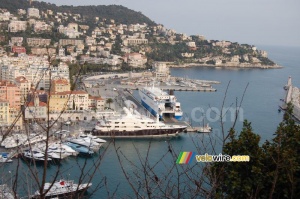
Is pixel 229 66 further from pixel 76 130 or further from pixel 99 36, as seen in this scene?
pixel 76 130

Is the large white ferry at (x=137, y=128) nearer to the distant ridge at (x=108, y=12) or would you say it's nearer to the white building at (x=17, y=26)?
the white building at (x=17, y=26)

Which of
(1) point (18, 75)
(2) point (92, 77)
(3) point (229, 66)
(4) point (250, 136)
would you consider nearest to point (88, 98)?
(1) point (18, 75)

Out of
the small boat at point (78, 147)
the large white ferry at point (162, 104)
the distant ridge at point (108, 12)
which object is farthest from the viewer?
the distant ridge at point (108, 12)

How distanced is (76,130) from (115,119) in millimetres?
718

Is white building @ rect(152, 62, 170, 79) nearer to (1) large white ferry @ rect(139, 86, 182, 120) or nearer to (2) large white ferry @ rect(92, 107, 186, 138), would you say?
(1) large white ferry @ rect(139, 86, 182, 120)

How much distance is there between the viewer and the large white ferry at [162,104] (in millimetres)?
7971

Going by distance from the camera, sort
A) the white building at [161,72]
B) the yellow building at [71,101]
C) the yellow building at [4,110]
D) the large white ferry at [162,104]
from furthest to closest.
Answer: the white building at [161,72] < the large white ferry at [162,104] < the yellow building at [71,101] < the yellow building at [4,110]

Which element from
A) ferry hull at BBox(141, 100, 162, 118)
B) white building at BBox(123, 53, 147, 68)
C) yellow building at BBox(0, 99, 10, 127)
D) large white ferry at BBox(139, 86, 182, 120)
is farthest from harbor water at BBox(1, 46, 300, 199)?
white building at BBox(123, 53, 147, 68)

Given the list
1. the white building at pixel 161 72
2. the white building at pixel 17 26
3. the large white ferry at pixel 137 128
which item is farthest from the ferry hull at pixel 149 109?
the white building at pixel 17 26

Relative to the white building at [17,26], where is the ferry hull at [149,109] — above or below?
below

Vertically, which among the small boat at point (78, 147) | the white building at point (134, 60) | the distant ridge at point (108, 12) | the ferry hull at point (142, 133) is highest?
the distant ridge at point (108, 12)

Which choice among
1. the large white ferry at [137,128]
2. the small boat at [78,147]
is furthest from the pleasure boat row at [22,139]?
the large white ferry at [137,128]

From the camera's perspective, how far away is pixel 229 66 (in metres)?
21.2

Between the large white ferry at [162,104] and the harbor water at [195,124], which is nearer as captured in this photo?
the harbor water at [195,124]
